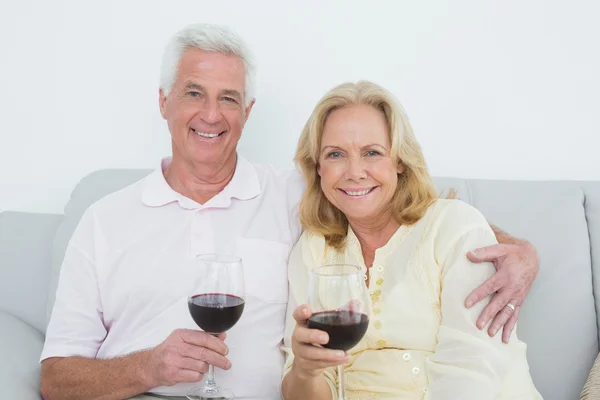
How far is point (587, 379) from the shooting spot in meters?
2.08

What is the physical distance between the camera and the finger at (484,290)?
5.81ft

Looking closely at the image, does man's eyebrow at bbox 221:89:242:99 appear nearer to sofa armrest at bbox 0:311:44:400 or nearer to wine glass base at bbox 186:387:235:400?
wine glass base at bbox 186:387:235:400

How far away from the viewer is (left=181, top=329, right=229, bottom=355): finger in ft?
5.74

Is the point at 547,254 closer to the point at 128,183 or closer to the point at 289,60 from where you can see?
the point at 289,60

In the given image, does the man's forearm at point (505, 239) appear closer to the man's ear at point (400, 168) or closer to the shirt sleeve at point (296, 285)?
the man's ear at point (400, 168)

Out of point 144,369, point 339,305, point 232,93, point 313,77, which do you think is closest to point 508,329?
point 339,305

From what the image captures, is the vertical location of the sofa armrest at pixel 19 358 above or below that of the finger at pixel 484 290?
below

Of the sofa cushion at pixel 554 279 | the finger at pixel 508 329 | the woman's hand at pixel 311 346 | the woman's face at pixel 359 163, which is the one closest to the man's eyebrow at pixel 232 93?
the woman's face at pixel 359 163

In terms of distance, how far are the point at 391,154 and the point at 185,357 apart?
0.77 m

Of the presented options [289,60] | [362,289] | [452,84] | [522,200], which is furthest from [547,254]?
[289,60]

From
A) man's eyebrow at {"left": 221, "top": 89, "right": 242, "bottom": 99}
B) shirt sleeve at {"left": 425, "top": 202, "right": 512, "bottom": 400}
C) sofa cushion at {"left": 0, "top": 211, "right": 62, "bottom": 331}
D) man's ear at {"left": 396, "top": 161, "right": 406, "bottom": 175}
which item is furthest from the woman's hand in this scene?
sofa cushion at {"left": 0, "top": 211, "right": 62, "bottom": 331}

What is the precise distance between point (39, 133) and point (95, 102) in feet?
0.92

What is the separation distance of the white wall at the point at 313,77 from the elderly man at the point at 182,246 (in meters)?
0.51

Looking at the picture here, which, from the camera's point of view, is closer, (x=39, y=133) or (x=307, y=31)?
(x=307, y=31)
